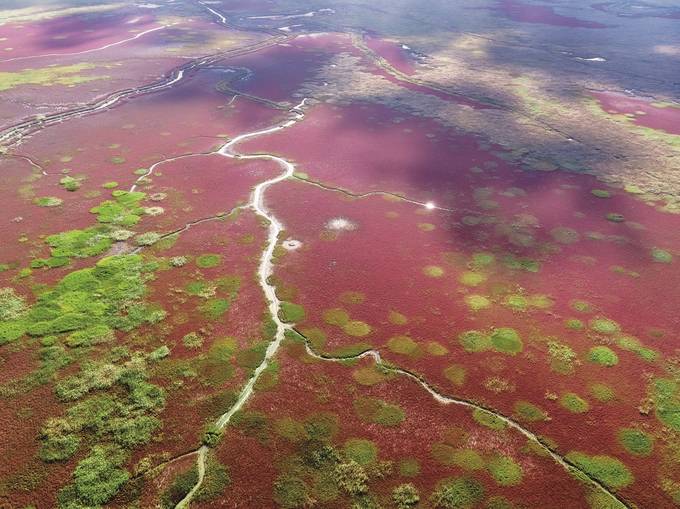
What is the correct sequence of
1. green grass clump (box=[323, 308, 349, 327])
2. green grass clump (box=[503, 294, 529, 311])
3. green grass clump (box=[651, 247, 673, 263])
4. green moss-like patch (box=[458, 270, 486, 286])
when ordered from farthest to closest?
green grass clump (box=[651, 247, 673, 263]), green moss-like patch (box=[458, 270, 486, 286]), green grass clump (box=[503, 294, 529, 311]), green grass clump (box=[323, 308, 349, 327])

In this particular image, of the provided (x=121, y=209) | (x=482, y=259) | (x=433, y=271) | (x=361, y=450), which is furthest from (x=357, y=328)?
(x=121, y=209)

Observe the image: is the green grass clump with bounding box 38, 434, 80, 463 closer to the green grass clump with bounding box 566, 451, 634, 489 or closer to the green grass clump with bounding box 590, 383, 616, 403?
the green grass clump with bounding box 566, 451, 634, 489

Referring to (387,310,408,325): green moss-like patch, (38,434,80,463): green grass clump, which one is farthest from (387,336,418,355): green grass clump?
(38,434,80,463): green grass clump

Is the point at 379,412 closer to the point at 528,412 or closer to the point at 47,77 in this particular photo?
the point at 528,412

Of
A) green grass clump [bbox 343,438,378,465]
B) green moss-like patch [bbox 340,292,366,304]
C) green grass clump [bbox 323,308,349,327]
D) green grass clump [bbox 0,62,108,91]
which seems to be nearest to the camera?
green grass clump [bbox 343,438,378,465]

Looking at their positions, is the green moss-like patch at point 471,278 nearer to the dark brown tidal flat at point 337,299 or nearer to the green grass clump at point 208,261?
the dark brown tidal flat at point 337,299

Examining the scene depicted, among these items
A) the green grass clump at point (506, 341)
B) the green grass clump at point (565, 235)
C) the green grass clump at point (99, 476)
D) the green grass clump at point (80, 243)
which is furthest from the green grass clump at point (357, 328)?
the green grass clump at point (80, 243)

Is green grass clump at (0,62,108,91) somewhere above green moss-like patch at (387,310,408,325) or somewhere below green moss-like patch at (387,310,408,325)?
above
